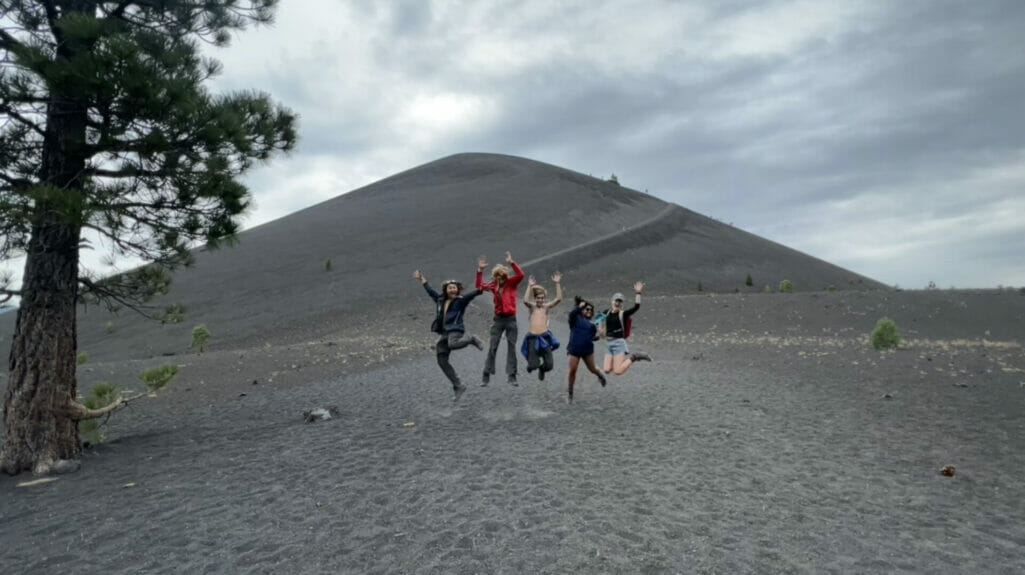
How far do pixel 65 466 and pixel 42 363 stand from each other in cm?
139

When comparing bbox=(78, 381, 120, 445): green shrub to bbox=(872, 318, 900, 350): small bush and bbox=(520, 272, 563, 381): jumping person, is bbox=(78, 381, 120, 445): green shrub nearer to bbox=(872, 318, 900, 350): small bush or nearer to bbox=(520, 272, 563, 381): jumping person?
bbox=(520, 272, 563, 381): jumping person

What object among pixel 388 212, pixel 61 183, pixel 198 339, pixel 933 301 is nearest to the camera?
pixel 61 183

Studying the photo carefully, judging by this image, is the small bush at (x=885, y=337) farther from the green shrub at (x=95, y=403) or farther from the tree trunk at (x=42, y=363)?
the tree trunk at (x=42, y=363)

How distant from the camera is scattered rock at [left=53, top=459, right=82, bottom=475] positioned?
7.47 metres

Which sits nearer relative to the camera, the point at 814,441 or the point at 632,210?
the point at 814,441

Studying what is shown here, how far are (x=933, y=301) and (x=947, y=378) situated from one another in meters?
19.9

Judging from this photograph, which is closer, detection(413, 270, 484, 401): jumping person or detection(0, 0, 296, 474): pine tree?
detection(0, 0, 296, 474): pine tree

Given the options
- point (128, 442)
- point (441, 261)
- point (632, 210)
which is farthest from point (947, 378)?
point (632, 210)

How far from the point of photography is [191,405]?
12336 mm

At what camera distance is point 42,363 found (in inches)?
301

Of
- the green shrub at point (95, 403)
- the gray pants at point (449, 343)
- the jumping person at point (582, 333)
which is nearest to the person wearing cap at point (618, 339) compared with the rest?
the jumping person at point (582, 333)

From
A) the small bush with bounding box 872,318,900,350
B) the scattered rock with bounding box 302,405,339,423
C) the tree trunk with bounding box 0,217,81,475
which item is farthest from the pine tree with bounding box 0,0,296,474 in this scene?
the small bush with bounding box 872,318,900,350

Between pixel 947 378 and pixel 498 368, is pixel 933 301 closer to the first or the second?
pixel 947 378

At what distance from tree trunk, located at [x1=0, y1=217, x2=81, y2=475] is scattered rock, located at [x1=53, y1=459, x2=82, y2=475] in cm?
12
